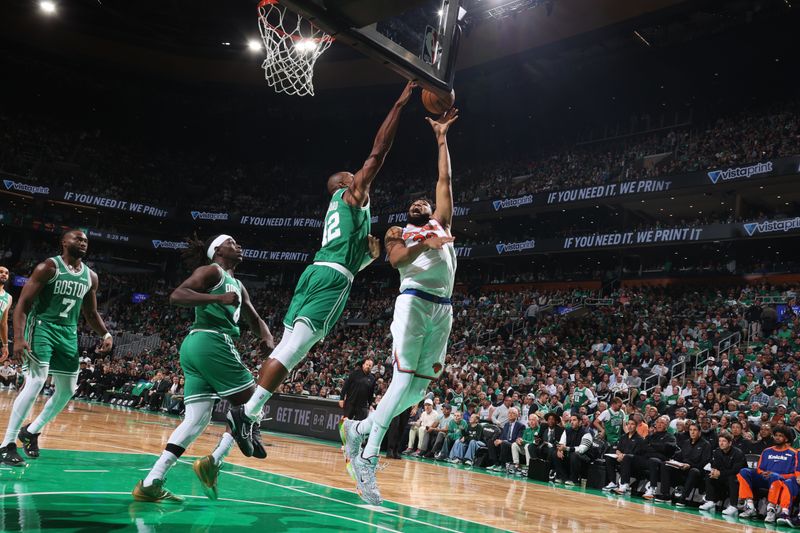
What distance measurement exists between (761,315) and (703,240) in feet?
17.0

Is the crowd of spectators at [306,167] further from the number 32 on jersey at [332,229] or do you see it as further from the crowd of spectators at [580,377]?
the number 32 on jersey at [332,229]

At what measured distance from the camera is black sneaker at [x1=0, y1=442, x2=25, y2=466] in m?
4.97

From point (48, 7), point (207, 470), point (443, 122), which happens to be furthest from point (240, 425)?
point (48, 7)

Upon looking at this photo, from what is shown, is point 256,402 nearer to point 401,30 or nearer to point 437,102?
point 437,102

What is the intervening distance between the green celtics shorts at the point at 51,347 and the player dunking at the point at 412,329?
249 cm

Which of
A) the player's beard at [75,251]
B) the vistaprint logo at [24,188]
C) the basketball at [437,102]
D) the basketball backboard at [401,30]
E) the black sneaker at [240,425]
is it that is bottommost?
the black sneaker at [240,425]

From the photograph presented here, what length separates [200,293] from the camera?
13.8ft

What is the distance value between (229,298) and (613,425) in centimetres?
898

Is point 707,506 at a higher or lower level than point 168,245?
lower

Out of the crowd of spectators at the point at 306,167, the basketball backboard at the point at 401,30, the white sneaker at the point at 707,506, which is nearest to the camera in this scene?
the basketball backboard at the point at 401,30

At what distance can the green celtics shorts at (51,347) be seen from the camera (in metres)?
5.41

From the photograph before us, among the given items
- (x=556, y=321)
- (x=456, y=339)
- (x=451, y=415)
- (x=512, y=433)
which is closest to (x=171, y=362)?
(x=456, y=339)

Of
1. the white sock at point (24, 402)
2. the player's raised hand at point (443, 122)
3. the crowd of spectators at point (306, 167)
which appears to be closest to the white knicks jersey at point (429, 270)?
the player's raised hand at point (443, 122)

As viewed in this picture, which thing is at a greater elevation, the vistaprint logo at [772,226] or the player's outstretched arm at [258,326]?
the vistaprint logo at [772,226]
